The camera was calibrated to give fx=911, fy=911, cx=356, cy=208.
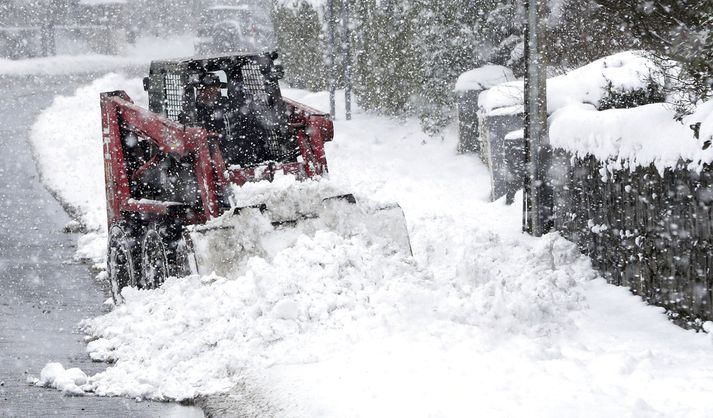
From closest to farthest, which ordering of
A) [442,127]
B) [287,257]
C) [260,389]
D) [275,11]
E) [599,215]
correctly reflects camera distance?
[260,389]
[287,257]
[599,215]
[442,127]
[275,11]

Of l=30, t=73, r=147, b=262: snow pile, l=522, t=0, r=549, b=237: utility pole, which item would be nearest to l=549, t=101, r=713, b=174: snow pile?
l=522, t=0, r=549, b=237: utility pole

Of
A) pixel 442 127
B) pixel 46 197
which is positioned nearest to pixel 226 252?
pixel 46 197

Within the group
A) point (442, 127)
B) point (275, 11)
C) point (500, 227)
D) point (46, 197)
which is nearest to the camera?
point (500, 227)

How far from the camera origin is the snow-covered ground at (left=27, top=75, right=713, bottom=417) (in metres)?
5.60

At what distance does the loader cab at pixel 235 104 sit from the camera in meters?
8.80

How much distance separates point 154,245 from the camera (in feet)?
28.7

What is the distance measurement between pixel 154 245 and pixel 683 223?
4.84 meters

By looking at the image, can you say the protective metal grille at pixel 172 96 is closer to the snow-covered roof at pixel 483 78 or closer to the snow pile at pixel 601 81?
the snow pile at pixel 601 81

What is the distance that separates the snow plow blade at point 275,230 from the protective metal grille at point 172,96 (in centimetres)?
192

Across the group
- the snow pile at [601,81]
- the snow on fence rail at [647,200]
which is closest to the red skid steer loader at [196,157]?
the snow on fence rail at [647,200]

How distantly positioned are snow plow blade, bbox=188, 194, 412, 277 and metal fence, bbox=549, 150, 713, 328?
1790 mm

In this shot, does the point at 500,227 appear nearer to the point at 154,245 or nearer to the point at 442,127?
the point at 154,245

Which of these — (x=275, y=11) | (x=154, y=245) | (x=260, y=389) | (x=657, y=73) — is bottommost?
(x=260, y=389)

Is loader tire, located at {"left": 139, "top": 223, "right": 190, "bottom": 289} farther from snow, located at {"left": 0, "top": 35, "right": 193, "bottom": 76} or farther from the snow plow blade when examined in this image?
snow, located at {"left": 0, "top": 35, "right": 193, "bottom": 76}
